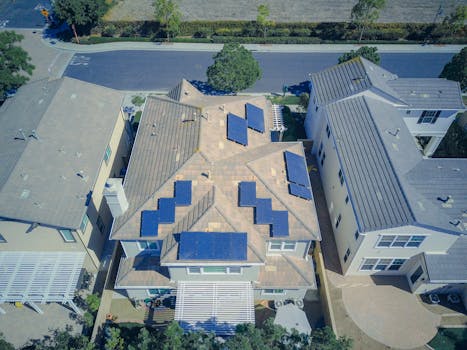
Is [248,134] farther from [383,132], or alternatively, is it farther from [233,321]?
[233,321]

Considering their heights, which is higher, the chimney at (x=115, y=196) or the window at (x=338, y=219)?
the window at (x=338, y=219)

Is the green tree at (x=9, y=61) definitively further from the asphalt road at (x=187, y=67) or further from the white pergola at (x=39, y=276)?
the white pergola at (x=39, y=276)

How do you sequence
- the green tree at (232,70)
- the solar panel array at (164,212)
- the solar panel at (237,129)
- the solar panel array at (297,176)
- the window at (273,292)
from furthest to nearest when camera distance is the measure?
the green tree at (232,70) → the solar panel at (237,129) → the solar panel array at (297,176) → the window at (273,292) → the solar panel array at (164,212)

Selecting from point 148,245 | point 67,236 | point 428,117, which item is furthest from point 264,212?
point 428,117

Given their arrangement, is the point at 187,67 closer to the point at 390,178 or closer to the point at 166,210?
the point at 166,210

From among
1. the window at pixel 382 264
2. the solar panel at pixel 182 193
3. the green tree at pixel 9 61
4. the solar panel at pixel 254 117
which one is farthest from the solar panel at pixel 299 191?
the green tree at pixel 9 61

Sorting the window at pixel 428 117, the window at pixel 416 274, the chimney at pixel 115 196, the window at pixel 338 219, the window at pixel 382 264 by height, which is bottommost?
the window at pixel 416 274
